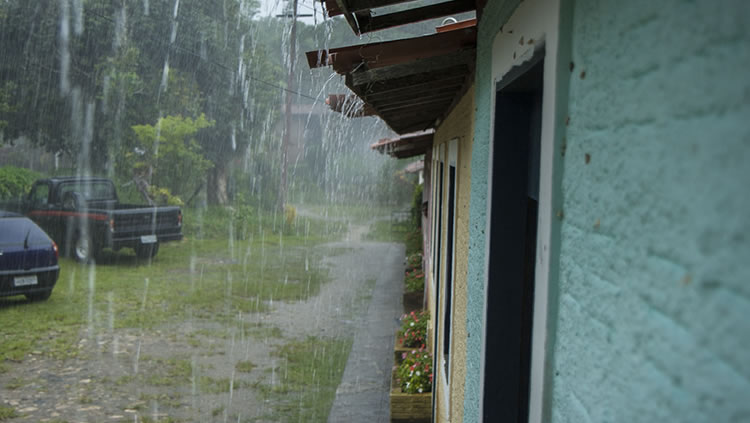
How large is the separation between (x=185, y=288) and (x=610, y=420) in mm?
13127

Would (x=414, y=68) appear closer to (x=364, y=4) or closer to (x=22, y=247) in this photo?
(x=364, y=4)

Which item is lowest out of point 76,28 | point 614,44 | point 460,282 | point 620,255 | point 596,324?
point 460,282

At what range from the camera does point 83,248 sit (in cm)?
1506

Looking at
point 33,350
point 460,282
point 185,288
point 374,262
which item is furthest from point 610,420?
point 374,262

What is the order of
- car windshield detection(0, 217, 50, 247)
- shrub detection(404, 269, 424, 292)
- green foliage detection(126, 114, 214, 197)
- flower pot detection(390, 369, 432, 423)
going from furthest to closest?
1. green foliage detection(126, 114, 214, 197)
2. car windshield detection(0, 217, 50, 247)
3. shrub detection(404, 269, 424, 292)
4. flower pot detection(390, 369, 432, 423)

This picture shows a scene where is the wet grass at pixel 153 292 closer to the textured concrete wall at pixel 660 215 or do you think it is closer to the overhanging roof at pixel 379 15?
the overhanging roof at pixel 379 15

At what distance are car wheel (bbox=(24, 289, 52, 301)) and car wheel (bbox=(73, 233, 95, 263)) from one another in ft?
12.5

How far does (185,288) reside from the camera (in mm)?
13172

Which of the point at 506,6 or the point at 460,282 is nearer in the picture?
the point at 506,6

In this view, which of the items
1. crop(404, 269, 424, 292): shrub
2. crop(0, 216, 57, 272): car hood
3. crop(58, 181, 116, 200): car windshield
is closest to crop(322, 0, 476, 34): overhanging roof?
crop(404, 269, 424, 292): shrub

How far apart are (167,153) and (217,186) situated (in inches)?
212

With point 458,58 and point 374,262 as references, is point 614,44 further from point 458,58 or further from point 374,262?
point 374,262

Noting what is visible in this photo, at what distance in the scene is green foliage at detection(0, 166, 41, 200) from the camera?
738 inches

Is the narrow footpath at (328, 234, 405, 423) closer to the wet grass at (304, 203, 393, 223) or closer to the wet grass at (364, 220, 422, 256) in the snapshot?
the wet grass at (364, 220, 422, 256)
